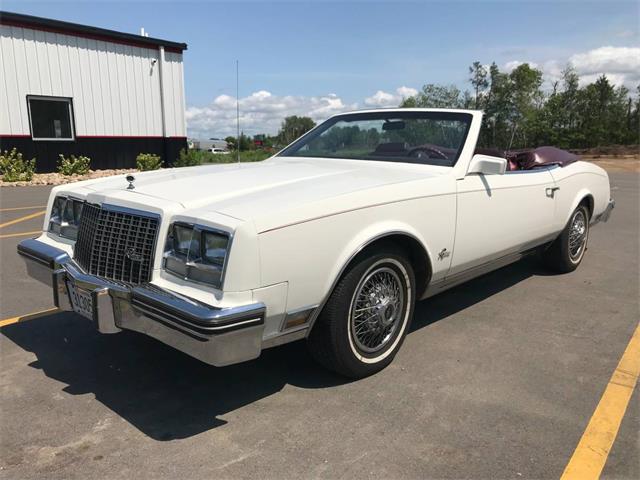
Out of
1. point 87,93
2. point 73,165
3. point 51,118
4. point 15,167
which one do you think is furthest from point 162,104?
point 15,167

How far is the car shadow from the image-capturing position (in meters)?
2.69

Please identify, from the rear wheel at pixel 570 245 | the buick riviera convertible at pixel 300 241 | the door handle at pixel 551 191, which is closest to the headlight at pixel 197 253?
the buick riviera convertible at pixel 300 241

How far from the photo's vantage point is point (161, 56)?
1675cm

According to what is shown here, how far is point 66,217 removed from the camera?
341 centimetres

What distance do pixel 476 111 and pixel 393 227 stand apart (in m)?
1.59

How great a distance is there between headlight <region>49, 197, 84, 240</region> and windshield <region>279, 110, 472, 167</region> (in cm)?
177

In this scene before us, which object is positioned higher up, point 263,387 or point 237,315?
point 237,315

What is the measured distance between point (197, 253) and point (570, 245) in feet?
14.1

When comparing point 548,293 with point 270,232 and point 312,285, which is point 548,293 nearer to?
point 312,285

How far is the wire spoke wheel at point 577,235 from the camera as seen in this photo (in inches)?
209

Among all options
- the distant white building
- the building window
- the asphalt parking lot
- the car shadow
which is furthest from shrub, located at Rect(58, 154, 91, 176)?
the car shadow

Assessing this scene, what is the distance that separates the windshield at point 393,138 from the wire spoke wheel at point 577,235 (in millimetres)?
2190

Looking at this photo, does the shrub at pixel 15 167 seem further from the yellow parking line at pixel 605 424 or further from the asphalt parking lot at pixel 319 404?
the yellow parking line at pixel 605 424

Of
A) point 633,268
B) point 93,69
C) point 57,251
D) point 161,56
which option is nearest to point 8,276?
point 57,251
